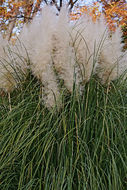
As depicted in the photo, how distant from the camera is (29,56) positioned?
1776mm

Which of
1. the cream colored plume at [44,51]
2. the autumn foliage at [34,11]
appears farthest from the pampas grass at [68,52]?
the autumn foliage at [34,11]

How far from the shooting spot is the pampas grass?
1.55 meters

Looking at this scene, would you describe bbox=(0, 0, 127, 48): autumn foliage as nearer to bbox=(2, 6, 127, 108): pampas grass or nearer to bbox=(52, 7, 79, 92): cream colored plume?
bbox=(2, 6, 127, 108): pampas grass

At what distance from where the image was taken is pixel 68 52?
1.57m

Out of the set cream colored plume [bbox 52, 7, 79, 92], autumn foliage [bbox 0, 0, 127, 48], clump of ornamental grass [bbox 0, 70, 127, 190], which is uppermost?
autumn foliage [bbox 0, 0, 127, 48]

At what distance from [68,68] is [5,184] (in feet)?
2.71

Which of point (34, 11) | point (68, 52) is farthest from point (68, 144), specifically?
point (34, 11)

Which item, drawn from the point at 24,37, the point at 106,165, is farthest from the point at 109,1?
the point at 106,165

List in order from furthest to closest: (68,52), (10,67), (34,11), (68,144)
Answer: (34,11) < (10,67) < (68,52) < (68,144)

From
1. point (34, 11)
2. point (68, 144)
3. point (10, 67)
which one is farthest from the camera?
point (34, 11)

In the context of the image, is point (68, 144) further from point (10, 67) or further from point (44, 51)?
point (10, 67)

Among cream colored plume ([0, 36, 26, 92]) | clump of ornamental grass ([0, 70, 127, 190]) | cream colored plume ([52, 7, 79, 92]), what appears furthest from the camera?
cream colored plume ([0, 36, 26, 92])

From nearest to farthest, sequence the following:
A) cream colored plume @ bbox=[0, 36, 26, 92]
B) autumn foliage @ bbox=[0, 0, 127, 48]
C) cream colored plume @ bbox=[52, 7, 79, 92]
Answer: cream colored plume @ bbox=[52, 7, 79, 92] < cream colored plume @ bbox=[0, 36, 26, 92] < autumn foliage @ bbox=[0, 0, 127, 48]

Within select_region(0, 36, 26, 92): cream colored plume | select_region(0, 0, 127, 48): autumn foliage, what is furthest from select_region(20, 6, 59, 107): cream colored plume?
select_region(0, 0, 127, 48): autumn foliage
